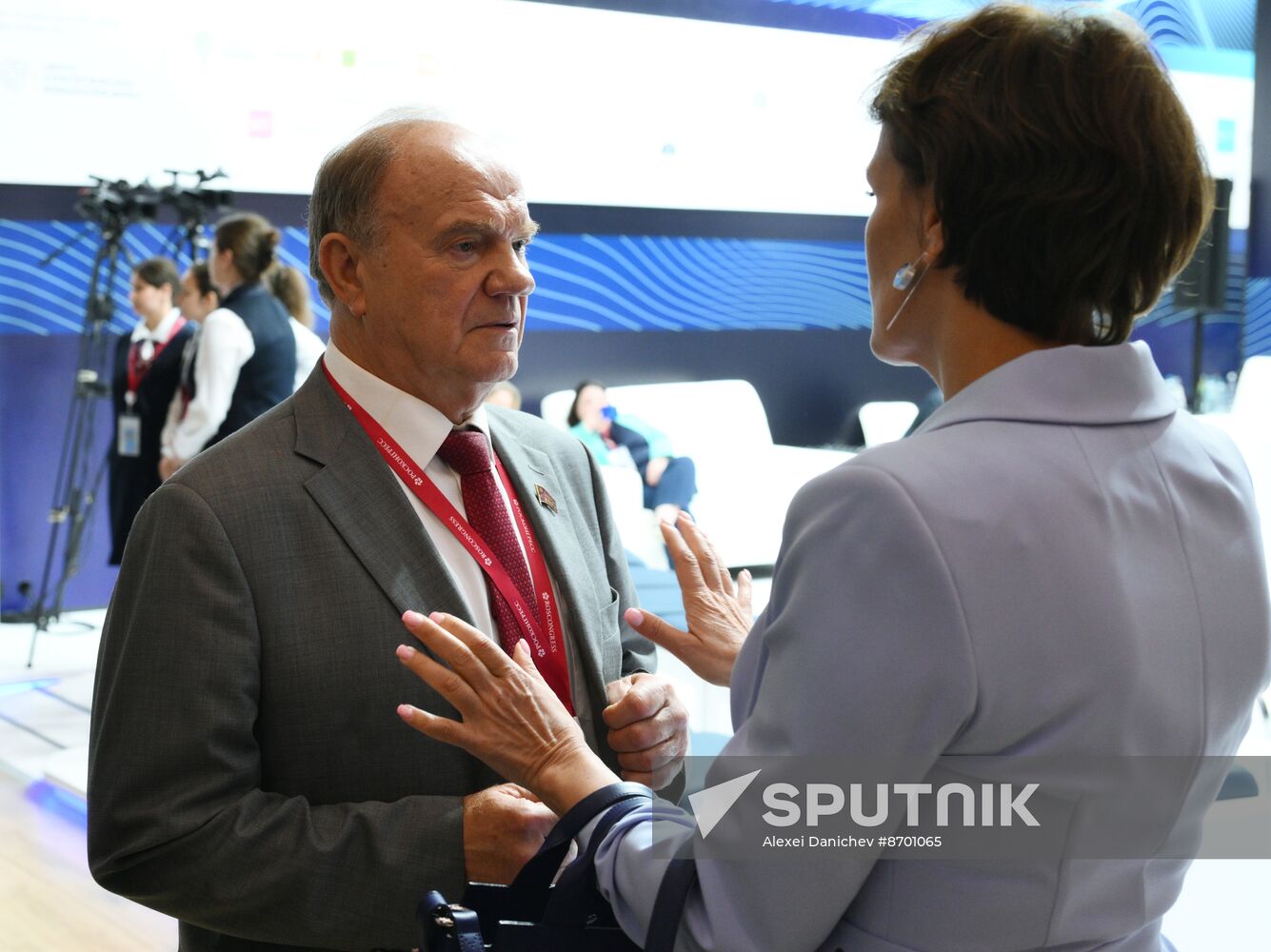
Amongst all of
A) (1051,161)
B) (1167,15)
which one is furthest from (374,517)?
(1167,15)

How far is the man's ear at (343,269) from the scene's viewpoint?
167cm

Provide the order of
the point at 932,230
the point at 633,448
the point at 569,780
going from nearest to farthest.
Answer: the point at 932,230
the point at 569,780
the point at 633,448

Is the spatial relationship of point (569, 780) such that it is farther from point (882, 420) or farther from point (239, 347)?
point (882, 420)

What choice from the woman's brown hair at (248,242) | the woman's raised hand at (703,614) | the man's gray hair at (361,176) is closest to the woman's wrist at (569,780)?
the woman's raised hand at (703,614)

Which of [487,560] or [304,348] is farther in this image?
[304,348]

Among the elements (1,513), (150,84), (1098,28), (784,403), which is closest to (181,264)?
(150,84)

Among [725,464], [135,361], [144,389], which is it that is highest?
[135,361]

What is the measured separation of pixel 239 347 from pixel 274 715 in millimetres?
4096

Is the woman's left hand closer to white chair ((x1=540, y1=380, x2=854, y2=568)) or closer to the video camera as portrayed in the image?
the video camera

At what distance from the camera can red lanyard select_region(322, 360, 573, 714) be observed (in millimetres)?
1635

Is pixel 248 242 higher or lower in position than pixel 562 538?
higher

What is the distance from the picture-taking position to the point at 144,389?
587cm

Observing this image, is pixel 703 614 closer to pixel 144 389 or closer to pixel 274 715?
pixel 274 715

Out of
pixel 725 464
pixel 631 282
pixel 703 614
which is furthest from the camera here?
pixel 631 282
